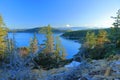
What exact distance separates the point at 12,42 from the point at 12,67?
389 mm

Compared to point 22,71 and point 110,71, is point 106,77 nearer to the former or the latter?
point 110,71

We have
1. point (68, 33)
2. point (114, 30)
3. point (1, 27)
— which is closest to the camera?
point (114, 30)

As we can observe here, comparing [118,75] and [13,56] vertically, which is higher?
[13,56]

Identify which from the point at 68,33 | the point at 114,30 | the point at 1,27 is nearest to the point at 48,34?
the point at 1,27

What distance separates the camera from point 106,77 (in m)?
4.52

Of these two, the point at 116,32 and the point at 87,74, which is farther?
the point at 116,32

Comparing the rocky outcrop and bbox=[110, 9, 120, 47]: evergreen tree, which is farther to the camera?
bbox=[110, 9, 120, 47]: evergreen tree

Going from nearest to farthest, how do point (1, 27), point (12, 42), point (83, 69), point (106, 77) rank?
point (12, 42), point (106, 77), point (83, 69), point (1, 27)

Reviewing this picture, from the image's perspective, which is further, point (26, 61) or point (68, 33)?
point (68, 33)

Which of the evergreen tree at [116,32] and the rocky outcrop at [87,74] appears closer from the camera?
the rocky outcrop at [87,74]

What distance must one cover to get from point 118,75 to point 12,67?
160cm

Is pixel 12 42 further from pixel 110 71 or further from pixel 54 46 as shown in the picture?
pixel 54 46

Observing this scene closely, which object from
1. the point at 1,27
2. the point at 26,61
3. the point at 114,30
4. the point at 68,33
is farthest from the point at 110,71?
the point at 68,33

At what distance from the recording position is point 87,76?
464 centimetres
